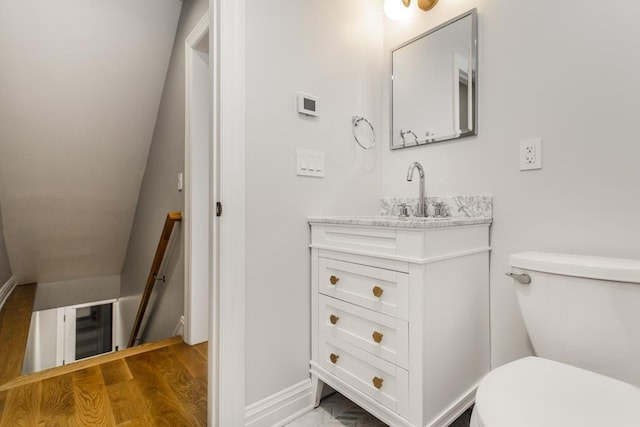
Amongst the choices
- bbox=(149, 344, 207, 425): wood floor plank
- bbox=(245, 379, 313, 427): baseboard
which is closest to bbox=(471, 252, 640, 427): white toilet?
bbox=(245, 379, 313, 427): baseboard

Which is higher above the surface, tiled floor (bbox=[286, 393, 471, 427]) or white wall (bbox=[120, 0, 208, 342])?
white wall (bbox=[120, 0, 208, 342])

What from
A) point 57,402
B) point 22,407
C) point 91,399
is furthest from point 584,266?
point 22,407

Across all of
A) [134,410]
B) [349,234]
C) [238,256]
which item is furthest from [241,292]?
[134,410]

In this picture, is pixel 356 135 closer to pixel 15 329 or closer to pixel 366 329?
pixel 366 329

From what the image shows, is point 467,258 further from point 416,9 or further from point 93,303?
point 93,303

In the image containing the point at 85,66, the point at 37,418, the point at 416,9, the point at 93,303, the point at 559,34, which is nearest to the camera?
the point at 559,34

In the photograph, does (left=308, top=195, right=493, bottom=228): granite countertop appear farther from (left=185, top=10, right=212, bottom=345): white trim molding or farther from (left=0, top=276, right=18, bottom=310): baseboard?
(left=0, top=276, right=18, bottom=310): baseboard

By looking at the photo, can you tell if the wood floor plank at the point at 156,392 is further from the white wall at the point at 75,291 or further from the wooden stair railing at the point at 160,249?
the white wall at the point at 75,291

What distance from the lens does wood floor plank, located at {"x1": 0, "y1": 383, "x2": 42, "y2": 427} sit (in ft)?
4.32

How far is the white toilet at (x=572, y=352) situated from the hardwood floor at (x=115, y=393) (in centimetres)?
123

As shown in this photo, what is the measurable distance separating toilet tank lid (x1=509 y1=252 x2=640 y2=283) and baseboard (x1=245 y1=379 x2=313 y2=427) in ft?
3.30

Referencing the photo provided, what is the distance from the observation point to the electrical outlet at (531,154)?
3.97 feet

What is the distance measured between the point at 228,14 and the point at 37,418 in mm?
1833

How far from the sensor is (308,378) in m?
1.42
